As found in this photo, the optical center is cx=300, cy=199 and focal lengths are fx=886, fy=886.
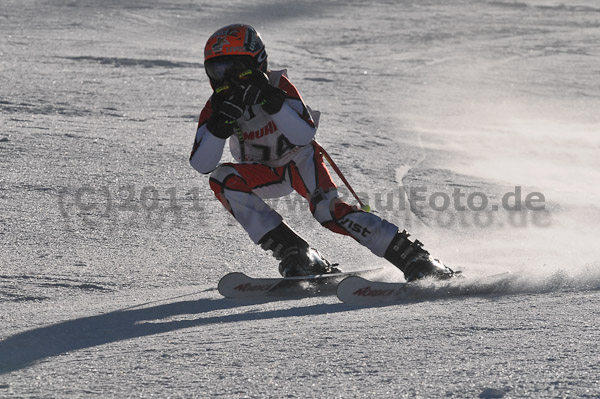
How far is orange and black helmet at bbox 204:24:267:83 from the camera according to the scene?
4.42 meters

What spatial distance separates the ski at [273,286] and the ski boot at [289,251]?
0.37ft

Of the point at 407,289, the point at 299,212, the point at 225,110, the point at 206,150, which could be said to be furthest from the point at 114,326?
the point at 299,212

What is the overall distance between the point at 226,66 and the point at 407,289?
1422 mm

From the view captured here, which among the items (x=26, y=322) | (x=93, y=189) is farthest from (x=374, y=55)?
(x=26, y=322)

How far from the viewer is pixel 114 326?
3586 mm

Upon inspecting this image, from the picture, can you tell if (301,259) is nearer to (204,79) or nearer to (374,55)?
(204,79)

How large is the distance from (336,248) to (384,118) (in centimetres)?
415

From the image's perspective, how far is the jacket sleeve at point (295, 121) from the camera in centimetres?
442

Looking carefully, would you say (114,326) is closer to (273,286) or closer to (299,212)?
(273,286)

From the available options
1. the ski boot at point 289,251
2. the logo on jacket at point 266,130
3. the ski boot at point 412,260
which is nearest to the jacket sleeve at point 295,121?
the logo on jacket at point 266,130

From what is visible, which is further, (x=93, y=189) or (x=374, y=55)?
(x=374, y=55)

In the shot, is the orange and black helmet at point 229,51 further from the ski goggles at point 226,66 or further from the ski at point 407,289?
the ski at point 407,289

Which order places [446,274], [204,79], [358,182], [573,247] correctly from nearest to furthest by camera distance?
[446,274], [573,247], [358,182], [204,79]

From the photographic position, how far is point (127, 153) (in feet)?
24.0
